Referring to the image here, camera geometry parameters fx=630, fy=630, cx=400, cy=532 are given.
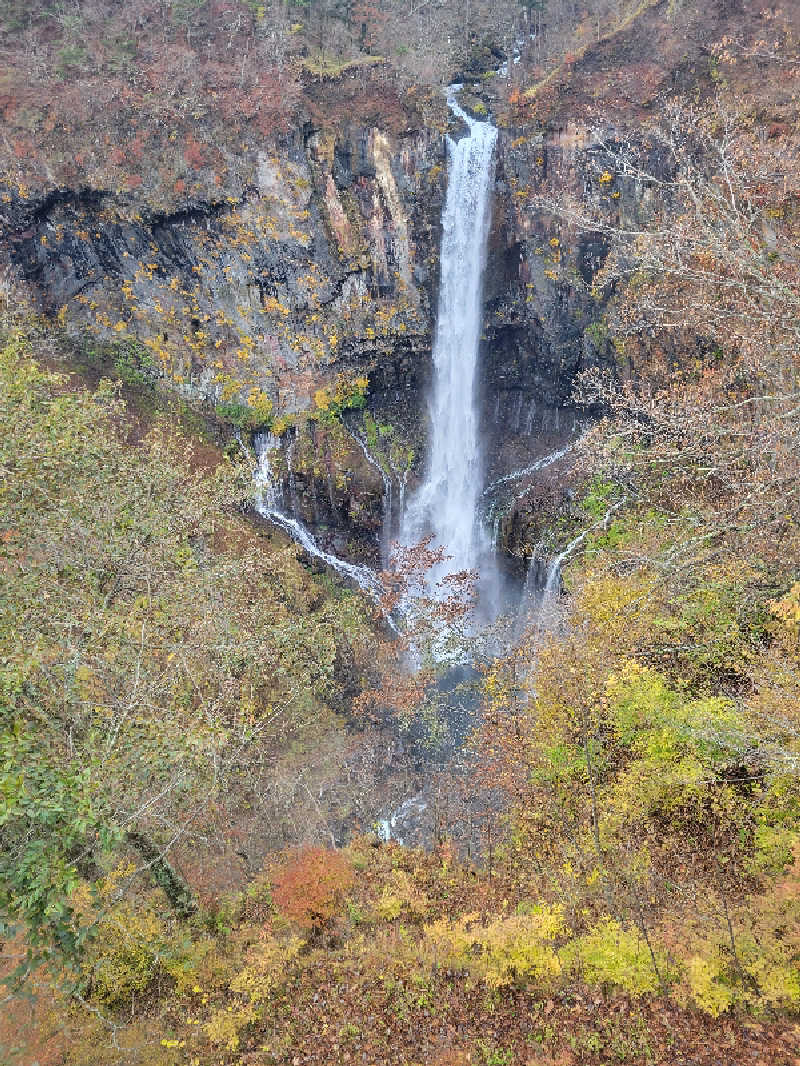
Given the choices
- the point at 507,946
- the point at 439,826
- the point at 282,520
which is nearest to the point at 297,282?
the point at 282,520

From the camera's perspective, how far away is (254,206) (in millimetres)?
20234

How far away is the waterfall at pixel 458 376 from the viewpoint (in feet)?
67.6

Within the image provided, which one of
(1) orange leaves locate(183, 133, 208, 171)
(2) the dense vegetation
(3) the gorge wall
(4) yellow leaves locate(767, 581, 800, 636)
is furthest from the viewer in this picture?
(3) the gorge wall

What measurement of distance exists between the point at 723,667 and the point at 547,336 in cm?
1482

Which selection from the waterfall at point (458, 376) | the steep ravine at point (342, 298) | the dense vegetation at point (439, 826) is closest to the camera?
the dense vegetation at point (439, 826)

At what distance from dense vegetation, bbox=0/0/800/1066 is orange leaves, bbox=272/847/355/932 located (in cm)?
4

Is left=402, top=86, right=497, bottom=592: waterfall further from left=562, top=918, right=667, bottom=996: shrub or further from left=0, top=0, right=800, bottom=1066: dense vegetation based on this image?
left=562, top=918, right=667, bottom=996: shrub

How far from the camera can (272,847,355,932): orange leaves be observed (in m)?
8.98

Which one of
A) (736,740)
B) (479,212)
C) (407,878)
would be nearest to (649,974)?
(736,740)

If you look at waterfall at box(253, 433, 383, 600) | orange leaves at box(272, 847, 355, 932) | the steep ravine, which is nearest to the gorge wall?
the steep ravine

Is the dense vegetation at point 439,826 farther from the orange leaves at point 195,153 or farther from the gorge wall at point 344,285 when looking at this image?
the orange leaves at point 195,153

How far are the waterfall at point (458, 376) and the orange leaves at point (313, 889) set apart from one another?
13.9m

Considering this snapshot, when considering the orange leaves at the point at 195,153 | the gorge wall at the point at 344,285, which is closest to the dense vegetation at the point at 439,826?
the gorge wall at the point at 344,285

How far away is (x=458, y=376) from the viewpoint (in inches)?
885
